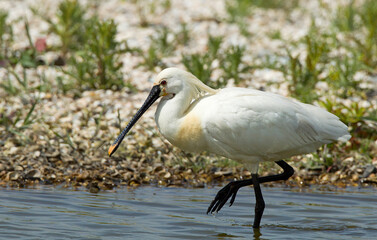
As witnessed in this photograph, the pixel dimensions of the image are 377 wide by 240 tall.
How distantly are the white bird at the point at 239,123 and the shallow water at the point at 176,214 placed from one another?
35cm

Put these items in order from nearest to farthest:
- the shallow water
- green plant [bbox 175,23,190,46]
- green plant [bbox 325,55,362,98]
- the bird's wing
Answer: the shallow water
the bird's wing
green plant [bbox 325,55,362,98]
green plant [bbox 175,23,190,46]

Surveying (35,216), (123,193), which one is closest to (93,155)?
(123,193)

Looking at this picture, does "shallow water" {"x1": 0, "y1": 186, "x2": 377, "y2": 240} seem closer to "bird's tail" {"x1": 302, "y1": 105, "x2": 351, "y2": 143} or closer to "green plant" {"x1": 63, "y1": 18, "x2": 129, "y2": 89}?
"bird's tail" {"x1": 302, "y1": 105, "x2": 351, "y2": 143}

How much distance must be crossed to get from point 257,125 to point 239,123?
0.17 metres

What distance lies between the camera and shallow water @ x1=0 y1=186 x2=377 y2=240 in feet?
18.7

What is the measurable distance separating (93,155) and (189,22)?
20.1ft

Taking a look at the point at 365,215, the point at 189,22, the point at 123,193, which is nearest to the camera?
the point at 365,215

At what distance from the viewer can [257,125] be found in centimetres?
597

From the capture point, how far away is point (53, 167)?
764 cm

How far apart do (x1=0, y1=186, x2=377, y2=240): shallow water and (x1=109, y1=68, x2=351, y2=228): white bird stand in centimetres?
35

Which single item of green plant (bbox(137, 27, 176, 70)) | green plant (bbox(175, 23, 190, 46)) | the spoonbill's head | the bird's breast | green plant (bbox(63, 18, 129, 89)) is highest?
green plant (bbox(175, 23, 190, 46))

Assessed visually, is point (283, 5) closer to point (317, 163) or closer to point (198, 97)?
point (317, 163)

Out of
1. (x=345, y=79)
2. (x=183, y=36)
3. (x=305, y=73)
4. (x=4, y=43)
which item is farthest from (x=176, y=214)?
(x=183, y=36)

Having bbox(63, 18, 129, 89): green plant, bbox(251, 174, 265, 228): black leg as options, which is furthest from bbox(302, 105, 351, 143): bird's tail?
bbox(63, 18, 129, 89): green plant
